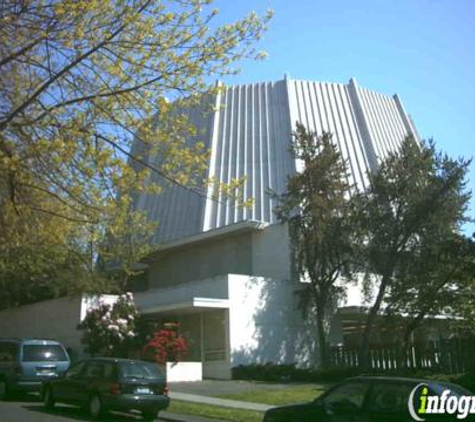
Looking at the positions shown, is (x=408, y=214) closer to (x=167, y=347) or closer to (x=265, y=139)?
(x=167, y=347)

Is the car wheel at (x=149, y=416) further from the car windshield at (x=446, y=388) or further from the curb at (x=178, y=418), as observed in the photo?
the car windshield at (x=446, y=388)

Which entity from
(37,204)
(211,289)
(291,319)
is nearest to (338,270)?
(291,319)

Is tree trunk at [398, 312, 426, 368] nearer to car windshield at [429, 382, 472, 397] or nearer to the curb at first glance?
the curb

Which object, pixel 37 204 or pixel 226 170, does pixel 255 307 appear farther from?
pixel 37 204

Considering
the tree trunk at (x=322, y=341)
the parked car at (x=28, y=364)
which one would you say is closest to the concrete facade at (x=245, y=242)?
the tree trunk at (x=322, y=341)

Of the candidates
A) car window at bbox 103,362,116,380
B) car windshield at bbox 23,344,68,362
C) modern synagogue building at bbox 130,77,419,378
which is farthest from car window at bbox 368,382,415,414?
modern synagogue building at bbox 130,77,419,378

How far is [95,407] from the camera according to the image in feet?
51.0

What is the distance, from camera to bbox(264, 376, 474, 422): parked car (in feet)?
28.8

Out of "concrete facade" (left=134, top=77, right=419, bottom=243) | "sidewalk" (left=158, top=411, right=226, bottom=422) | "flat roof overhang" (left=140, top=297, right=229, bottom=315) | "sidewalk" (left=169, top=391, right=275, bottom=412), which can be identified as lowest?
"sidewalk" (left=158, top=411, right=226, bottom=422)

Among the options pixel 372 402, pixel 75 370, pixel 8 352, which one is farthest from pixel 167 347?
pixel 372 402

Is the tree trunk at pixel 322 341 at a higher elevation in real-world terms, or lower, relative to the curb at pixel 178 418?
higher

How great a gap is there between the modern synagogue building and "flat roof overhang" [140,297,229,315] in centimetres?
5

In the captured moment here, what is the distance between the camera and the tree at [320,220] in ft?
96.2

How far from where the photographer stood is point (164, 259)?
3894 centimetres
